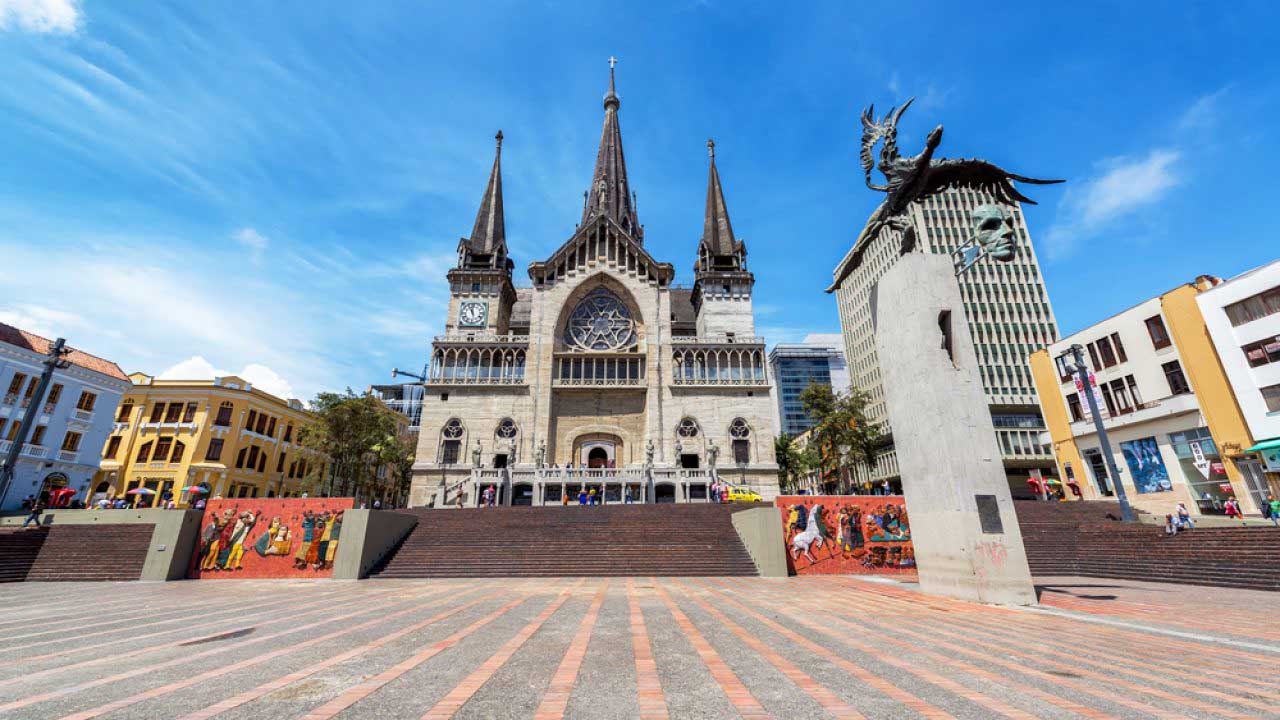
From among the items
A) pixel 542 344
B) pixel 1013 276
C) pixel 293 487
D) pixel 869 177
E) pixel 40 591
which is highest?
pixel 1013 276

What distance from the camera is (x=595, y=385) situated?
3925 cm

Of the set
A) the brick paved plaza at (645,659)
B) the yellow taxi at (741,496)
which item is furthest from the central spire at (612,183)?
the brick paved plaza at (645,659)

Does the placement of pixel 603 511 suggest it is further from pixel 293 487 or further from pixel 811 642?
pixel 293 487

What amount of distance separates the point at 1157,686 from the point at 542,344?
126ft

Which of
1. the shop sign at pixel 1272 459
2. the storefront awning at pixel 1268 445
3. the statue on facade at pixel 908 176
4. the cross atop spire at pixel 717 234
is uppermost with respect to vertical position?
the cross atop spire at pixel 717 234

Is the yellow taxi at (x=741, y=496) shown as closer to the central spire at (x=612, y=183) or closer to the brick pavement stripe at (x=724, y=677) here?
the brick pavement stripe at (x=724, y=677)

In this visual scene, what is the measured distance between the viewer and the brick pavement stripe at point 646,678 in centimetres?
351

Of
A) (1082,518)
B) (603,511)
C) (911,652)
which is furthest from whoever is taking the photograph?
(603,511)

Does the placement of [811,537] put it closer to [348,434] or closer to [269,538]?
[269,538]

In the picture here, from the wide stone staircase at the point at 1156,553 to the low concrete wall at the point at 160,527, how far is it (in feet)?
99.5

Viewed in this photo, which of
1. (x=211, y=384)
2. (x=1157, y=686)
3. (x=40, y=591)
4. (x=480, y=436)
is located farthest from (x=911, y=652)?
(x=211, y=384)

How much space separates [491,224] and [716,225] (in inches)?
882

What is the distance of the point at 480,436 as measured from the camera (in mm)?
37500

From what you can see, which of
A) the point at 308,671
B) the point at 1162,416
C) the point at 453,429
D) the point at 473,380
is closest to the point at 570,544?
the point at 308,671
